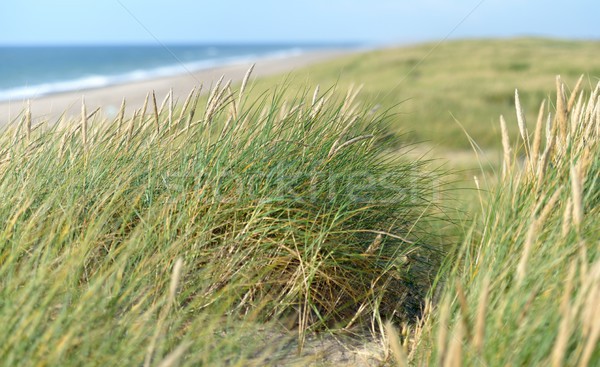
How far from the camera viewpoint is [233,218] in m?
2.15

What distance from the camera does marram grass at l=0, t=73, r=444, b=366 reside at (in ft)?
6.12

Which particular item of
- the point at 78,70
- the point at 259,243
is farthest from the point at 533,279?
the point at 78,70

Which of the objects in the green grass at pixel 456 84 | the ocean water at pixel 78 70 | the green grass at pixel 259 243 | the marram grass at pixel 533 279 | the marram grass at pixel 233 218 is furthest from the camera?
the ocean water at pixel 78 70

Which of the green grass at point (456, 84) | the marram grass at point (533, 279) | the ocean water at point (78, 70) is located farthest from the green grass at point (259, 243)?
the green grass at point (456, 84)

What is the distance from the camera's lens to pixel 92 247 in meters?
1.83

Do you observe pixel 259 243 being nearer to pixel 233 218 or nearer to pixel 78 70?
pixel 233 218

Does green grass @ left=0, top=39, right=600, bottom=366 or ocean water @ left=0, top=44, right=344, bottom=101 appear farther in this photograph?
ocean water @ left=0, top=44, right=344, bottom=101

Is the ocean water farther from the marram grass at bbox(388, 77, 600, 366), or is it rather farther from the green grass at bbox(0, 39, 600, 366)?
the marram grass at bbox(388, 77, 600, 366)

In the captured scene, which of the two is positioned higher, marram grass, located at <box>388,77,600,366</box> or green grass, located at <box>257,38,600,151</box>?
marram grass, located at <box>388,77,600,366</box>

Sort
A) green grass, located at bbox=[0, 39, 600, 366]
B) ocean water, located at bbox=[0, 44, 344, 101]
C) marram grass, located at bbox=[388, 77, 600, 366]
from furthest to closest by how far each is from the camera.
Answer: ocean water, located at bbox=[0, 44, 344, 101]
green grass, located at bbox=[0, 39, 600, 366]
marram grass, located at bbox=[388, 77, 600, 366]

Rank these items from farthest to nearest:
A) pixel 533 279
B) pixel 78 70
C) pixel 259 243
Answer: pixel 78 70 → pixel 259 243 → pixel 533 279

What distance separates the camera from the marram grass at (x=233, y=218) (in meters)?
1.87

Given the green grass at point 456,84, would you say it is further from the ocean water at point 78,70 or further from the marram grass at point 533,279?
the ocean water at point 78,70

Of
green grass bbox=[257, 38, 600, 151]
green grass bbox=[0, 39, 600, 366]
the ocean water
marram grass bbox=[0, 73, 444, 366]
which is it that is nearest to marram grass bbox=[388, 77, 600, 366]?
green grass bbox=[0, 39, 600, 366]
